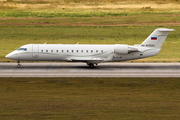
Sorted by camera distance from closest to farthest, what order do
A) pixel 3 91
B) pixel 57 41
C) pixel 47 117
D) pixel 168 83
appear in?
pixel 47 117 → pixel 3 91 → pixel 168 83 → pixel 57 41

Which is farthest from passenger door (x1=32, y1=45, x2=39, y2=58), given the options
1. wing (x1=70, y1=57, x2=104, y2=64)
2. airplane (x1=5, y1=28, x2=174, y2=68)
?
wing (x1=70, y1=57, x2=104, y2=64)

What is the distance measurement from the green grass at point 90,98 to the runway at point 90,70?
357 cm

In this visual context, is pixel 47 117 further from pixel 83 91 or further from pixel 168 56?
pixel 168 56

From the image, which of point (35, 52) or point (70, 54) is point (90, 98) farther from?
point (35, 52)

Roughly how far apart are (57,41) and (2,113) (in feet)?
184

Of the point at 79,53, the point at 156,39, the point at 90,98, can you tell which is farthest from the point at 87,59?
the point at 90,98

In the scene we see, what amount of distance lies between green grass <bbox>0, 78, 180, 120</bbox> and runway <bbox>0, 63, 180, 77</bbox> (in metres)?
3.57

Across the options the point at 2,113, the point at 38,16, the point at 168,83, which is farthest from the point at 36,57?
the point at 38,16

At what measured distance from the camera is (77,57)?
52.4 m

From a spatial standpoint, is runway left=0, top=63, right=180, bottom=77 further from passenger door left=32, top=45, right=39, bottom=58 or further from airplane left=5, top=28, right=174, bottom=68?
passenger door left=32, top=45, right=39, bottom=58

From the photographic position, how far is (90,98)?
3491 cm

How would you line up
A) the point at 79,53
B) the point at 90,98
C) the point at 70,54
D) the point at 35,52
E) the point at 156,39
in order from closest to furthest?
the point at 90,98
the point at 35,52
the point at 70,54
the point at 79,53
the point at 156,39

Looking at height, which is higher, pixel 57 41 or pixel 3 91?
pixel 57 41

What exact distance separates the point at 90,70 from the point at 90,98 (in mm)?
16905
